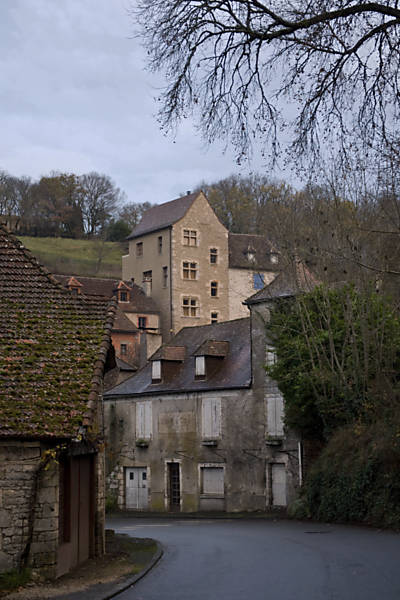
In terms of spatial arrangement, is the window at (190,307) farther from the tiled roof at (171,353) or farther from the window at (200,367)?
the window at (200,367)

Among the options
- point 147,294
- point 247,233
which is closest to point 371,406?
point 147,294

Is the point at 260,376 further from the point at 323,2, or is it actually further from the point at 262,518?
the point at 323,2

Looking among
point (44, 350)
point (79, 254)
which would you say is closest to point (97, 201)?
point (79, 254)

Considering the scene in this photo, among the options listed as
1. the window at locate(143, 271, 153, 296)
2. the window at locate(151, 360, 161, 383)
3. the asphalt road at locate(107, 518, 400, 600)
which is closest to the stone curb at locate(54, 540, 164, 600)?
the asphalt road at locate(107, 518, 400, 600)

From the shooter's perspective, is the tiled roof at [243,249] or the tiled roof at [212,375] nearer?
the tiled roof at [212,375]

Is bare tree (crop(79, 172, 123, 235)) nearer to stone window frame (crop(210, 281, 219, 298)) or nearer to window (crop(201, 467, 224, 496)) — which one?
stone window frame (crop(210, 281, 219, 298))

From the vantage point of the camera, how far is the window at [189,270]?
63.0 metres

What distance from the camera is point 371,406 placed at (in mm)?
26094

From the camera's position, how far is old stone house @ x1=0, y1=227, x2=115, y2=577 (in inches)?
493

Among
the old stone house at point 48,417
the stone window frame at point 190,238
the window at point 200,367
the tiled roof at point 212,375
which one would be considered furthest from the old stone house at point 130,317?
the old stone house at point 48,417

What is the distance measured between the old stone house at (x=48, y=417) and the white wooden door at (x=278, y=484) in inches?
620

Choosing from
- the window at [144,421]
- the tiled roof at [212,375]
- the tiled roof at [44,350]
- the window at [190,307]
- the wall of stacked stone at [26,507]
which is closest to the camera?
the wall of stacked stone at [26,507]

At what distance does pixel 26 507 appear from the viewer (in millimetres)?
12547

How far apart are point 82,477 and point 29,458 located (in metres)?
2.62
